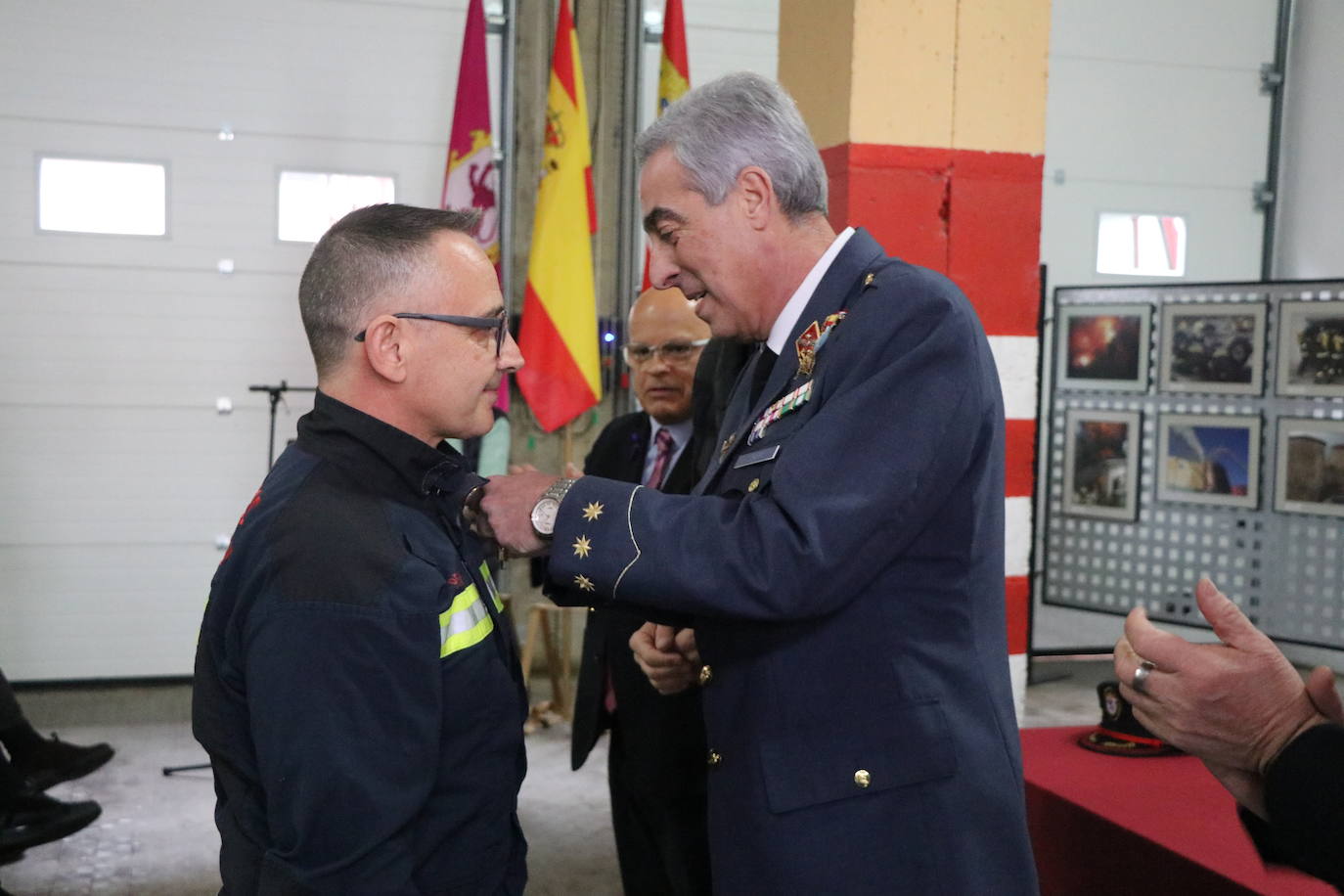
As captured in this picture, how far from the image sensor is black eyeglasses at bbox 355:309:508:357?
4.73 ft

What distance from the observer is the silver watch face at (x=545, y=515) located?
1.37 m

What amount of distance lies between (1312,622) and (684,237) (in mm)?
4157

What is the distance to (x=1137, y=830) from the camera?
1896 mm

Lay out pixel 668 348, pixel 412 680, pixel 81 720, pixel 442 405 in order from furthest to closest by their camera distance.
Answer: pixel 81 720 → pixel 668 348 → pixel 442 405 → pixel 412 680

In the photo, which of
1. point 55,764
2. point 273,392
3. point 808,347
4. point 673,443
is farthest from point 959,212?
point 55,764

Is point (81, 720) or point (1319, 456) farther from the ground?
point (1319, 456)

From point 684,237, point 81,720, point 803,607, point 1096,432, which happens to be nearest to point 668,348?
point 684,237

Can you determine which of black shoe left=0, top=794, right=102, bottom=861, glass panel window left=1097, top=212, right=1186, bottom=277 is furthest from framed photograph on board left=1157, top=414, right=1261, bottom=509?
black shoe left=0, top=794, right=102, bottom=861

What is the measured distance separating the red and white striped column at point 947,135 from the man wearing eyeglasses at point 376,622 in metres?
1.28

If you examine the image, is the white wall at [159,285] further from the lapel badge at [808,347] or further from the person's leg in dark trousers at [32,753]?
the lapel badge at [808,347]

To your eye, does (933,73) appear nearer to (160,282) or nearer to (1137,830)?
(1137,830)

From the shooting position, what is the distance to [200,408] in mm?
5605

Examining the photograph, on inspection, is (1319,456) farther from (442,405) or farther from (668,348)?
(442,405)

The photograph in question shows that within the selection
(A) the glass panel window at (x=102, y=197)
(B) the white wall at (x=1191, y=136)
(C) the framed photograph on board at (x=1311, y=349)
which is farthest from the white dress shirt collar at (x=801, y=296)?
(B) the white wall at (x=1191, y=136)
